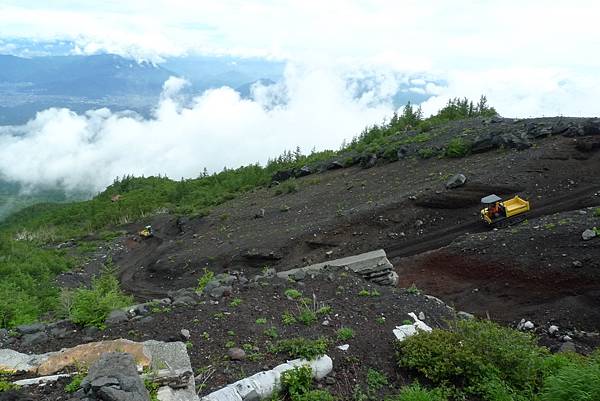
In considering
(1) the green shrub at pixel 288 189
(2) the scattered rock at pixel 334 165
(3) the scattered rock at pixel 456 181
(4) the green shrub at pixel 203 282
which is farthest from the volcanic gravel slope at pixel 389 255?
(2) the scattered rock at pixel 334 165

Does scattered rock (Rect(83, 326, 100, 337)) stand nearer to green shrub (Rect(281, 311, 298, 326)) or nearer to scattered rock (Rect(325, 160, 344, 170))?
green shrub (Rect(281, 311, 298, 326))

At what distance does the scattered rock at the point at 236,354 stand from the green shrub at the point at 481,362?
3029 mm

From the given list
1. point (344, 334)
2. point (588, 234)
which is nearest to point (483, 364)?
point (344, 334)

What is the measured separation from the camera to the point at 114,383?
600cm

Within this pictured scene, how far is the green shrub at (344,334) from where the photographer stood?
9531mm

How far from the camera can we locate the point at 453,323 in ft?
36.5

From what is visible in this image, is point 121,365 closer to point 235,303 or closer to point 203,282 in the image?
point 235,303

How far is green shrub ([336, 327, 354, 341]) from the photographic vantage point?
9.53 metres

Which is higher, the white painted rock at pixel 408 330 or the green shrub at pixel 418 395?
the green shrub at pixel 418 395

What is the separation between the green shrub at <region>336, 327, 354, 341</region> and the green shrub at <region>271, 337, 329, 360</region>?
65cm

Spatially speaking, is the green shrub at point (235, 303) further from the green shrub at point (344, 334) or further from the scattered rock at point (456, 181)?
the scattered rock at point (456, 181)

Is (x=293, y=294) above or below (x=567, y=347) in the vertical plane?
above

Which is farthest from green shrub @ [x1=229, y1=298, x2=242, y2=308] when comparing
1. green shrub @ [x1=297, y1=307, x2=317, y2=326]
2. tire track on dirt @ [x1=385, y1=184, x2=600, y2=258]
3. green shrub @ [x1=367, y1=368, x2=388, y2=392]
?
tire track on dirt @ [x1=385, y1=184, x2=600, y2=258]

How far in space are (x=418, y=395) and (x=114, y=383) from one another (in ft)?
15.1
